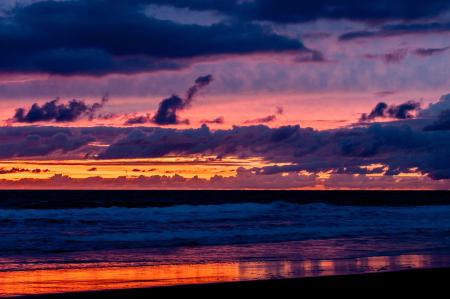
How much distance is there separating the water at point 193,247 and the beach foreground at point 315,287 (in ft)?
3.24

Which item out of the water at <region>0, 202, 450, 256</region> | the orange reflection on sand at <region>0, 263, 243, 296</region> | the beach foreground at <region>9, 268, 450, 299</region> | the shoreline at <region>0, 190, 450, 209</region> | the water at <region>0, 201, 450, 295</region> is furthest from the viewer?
the shoreline at <region>0, 190, 450, 209</region>

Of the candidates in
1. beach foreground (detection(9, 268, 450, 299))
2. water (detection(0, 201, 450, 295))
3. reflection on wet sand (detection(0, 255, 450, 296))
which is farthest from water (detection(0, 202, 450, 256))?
beach foreground (detection(9, 268, 450, 299))

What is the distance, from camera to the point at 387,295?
13664 millimetres

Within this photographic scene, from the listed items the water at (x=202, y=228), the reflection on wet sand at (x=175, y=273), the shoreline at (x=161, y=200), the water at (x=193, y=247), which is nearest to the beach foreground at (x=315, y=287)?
the reflection on wet sand at (x=175, y=273)

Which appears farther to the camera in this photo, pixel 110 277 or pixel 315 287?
pixel 110 277

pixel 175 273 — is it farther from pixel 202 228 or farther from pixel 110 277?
→ pixel 202 228

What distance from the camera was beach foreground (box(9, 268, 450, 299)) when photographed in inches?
552

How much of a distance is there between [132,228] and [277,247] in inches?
384

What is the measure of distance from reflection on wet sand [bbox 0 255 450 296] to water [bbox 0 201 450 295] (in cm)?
2

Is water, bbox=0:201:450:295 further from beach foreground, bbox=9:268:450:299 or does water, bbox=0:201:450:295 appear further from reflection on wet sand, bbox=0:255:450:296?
beach foreground, bbox=9:268:450:299

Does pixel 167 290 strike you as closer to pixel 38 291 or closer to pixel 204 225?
pixel 38 291

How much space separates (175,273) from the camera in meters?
17.6

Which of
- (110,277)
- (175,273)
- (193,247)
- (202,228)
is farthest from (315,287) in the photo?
(202,228)

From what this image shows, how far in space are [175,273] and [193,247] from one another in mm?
6819
